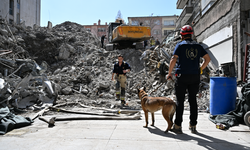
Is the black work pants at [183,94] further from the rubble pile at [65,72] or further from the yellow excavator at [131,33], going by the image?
the yellow excavator at [131,33]

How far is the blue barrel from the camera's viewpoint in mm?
4363

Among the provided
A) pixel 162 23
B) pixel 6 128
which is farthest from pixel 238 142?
pixel 162 23

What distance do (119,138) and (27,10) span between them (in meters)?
38.0

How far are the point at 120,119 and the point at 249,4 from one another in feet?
22.0

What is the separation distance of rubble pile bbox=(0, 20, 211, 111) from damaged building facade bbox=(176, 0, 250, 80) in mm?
2090

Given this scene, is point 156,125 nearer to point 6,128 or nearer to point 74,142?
point 74,142

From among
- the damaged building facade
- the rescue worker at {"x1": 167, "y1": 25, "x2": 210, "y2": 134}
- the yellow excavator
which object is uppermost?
the yellow excavator

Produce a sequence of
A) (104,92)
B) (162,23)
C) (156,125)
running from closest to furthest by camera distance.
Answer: (156,125), (104,92), (162,23)

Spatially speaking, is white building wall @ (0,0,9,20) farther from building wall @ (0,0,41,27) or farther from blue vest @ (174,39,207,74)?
blue vest @ (174,39,207,74)

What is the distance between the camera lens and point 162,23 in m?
57.5

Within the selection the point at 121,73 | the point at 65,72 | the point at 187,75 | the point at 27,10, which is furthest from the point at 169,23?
the point at 187,75

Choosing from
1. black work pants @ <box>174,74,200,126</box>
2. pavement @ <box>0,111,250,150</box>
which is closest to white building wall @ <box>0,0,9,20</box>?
pavement @ <box>0,111,250,150</box>

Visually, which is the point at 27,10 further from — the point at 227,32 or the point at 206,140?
the point at 206,140

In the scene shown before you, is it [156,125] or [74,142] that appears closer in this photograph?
[74,142]
